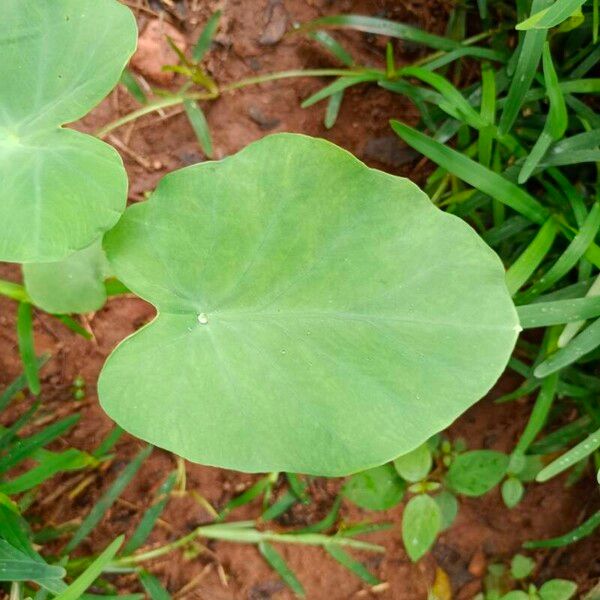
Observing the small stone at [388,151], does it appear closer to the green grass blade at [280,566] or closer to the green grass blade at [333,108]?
the green grass blade at [333,108]

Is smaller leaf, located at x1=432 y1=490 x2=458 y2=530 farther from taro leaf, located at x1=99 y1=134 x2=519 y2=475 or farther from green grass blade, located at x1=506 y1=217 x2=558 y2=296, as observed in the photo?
taro leaf, located at x1=99 y1=134 x2=519 y2=475

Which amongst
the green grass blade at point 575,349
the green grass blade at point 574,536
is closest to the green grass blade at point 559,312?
the green grass blade at point 575,349

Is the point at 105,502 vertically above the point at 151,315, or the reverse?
the point at 151,315

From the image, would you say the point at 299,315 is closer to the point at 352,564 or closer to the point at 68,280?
the point at 68,280

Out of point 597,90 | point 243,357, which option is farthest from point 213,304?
point 597,90

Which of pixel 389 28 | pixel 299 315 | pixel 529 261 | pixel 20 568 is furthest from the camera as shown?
pixel 389 28

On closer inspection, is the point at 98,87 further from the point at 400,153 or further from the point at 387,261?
the point at 400,153

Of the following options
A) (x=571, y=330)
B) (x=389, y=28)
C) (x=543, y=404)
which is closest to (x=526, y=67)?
(x=389, y=28)
